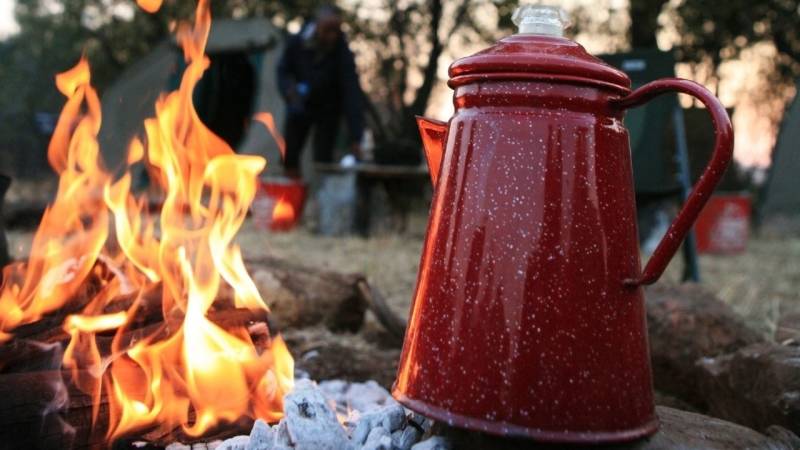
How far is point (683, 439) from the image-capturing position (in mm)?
1450

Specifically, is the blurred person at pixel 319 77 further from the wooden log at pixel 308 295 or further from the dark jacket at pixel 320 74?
the wooden log at pixel 308 295

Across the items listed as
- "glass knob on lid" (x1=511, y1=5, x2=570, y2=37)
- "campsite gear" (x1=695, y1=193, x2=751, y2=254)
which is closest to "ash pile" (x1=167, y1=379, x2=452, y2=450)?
"glass knob on lid" (x1=511, y1=5, x2=570, y2=37)

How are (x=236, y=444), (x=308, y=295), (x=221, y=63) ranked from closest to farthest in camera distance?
(x=236, y=444), (x=308, y=295), (x=221, y=63)

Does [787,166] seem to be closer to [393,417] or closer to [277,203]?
[393,417]

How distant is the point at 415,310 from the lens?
152 centimetres

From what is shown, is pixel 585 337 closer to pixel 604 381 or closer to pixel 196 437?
pixel 604 381

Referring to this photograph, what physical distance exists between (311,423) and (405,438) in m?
0.18

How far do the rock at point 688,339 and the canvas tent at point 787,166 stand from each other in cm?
176

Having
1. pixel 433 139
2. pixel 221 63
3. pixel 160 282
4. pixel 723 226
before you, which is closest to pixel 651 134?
pixel 433 139

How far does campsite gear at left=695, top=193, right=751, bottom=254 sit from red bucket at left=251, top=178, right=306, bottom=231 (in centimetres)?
406

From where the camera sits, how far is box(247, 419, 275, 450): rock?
1.50m

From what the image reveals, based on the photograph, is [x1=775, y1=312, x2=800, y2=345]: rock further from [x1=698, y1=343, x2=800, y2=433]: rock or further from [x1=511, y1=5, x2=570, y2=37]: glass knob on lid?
[x1=511, y1=5, x2=570, y2=37]: glass knob on lid

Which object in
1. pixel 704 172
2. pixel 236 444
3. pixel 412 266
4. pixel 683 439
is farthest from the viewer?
pixel 412 266

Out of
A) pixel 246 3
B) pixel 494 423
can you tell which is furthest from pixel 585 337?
pixel 246 3
